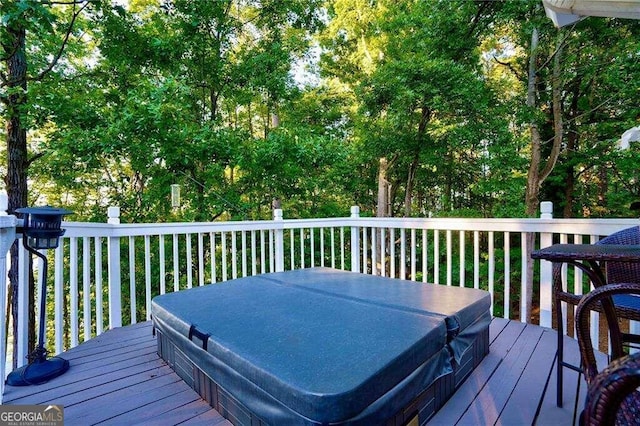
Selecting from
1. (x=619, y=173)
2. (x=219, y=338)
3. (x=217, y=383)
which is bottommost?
(x=217, y=383)

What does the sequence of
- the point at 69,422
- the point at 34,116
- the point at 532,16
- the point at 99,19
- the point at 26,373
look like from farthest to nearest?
the point at 532,16 → the point at 99,19 → the point at 34,116 → the point at 26,373 → the point at 69,422

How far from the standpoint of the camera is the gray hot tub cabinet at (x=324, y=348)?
1.17 meters

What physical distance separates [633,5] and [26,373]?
424 centimetres

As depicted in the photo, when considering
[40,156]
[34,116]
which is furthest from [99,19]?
[40,156]

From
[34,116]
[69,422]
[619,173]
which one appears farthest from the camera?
[619,173]

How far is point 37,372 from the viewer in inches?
72.0

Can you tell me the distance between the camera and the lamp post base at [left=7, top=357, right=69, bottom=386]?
1.78 meters

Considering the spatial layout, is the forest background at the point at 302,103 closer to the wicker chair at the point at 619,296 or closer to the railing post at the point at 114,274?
the railing post at the point at 114,274

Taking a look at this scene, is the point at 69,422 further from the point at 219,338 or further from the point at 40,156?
the point at 40,156

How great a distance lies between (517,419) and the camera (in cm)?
147

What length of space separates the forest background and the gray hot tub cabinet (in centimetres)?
A: 432

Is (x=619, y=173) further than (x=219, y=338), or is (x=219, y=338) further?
(x=619, y=173)

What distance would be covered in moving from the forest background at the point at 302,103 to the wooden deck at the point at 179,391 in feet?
13.9

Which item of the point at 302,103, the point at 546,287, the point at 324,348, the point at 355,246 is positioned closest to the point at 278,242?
the point at 355,246
